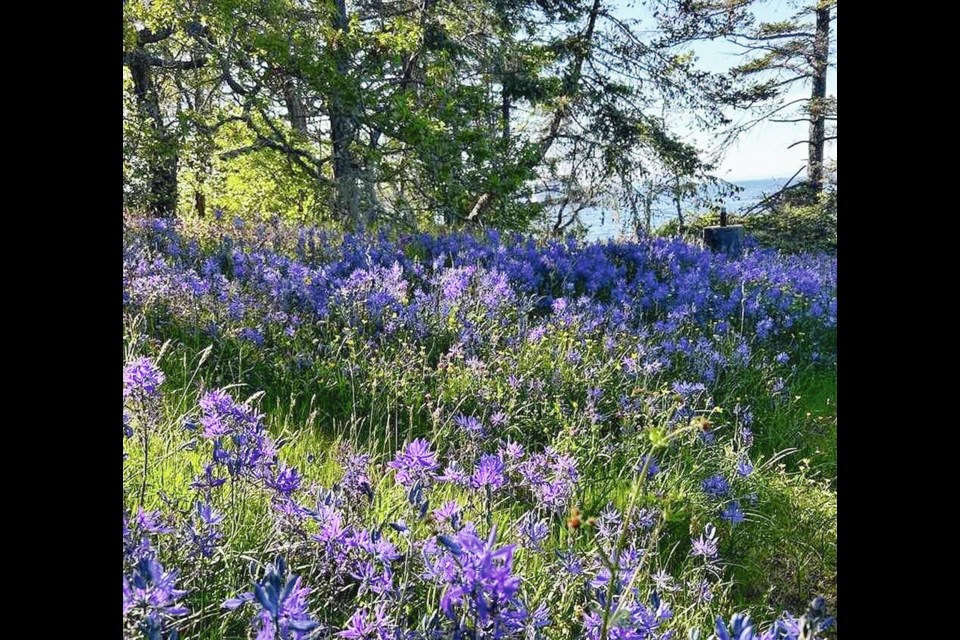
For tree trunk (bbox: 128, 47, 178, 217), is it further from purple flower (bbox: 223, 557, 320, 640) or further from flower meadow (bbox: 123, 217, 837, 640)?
purple flower (bbox: 223, 557, 320, 640)

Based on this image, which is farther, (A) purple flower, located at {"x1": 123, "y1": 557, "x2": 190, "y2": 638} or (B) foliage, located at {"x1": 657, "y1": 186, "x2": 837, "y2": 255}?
(B) foliage, located at {"x1": 657, "y1": 186, "x2": 837, "y2": 255}

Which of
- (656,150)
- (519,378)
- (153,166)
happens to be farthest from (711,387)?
(656,150)


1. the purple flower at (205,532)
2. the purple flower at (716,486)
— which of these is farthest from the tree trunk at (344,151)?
the purple flower at (205,532)

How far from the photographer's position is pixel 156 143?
8594 mm

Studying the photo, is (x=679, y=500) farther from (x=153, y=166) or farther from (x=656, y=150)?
(x=656, y=150)

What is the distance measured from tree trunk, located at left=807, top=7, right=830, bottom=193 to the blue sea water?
85cm

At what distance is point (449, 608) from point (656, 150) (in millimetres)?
14171

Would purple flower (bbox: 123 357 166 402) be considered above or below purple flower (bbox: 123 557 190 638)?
above

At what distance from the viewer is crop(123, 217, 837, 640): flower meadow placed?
4.00ft

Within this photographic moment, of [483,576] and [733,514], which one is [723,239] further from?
[483,576]

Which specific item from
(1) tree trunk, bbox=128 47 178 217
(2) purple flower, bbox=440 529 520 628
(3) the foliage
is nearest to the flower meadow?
(2) purple flower, bbox=440 529 520 628

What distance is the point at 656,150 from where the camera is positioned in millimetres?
14195

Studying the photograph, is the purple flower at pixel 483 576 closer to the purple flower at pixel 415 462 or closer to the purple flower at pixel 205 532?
the purple flower at pixel 415 462

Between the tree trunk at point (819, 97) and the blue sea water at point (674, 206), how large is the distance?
2.80 ft
